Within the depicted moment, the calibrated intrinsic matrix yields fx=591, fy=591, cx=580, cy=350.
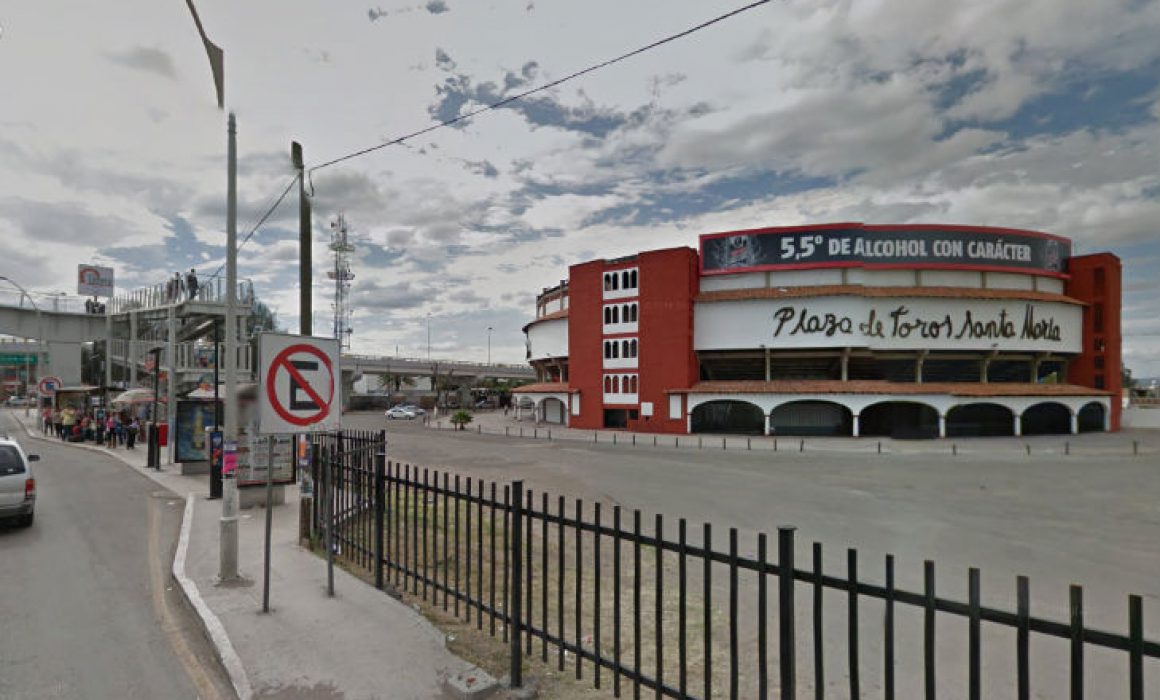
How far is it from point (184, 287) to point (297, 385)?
24593 millimetres

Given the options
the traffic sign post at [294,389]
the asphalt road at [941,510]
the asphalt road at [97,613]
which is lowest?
the asphalt road at [941,510]

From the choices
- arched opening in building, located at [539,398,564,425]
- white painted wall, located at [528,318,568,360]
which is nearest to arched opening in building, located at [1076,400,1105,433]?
white painted wall, located at [528,318,568,360]

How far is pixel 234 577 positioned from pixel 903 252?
47891 mm

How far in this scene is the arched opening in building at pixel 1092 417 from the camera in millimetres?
47844

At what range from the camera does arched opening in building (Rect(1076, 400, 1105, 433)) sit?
157 feet

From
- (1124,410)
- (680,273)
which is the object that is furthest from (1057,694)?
(1124,410)

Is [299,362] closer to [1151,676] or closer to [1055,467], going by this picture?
[1151,676]

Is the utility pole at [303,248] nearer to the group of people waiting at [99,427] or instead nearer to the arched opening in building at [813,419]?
the group of people waiting at [99,427]

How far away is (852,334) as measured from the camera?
41719 mm

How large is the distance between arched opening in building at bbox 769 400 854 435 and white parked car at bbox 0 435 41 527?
136 ft

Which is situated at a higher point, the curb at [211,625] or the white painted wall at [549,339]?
the white painted wall at [549,339]

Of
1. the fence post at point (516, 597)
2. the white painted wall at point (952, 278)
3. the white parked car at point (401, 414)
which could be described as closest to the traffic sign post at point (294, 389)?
the fence post at point (516, 597)

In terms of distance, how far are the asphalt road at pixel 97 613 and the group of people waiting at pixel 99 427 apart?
1704cm

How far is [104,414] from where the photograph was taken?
1126 inches
